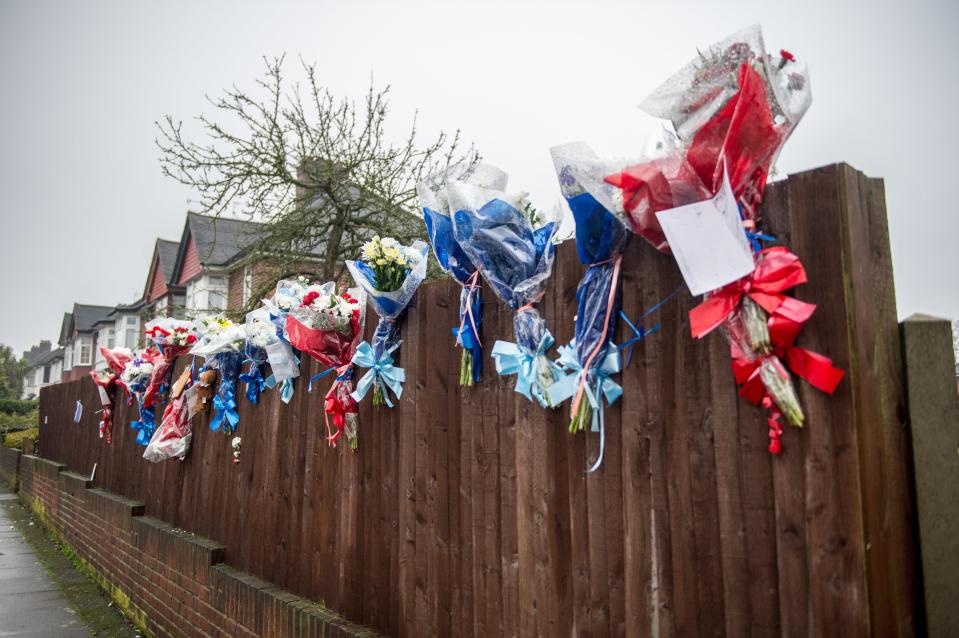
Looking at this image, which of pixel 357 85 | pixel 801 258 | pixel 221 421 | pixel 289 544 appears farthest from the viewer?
pixel 357 85

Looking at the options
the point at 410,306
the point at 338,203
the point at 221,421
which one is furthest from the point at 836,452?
the point at 338,203

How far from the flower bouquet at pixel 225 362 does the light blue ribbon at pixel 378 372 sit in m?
1.72

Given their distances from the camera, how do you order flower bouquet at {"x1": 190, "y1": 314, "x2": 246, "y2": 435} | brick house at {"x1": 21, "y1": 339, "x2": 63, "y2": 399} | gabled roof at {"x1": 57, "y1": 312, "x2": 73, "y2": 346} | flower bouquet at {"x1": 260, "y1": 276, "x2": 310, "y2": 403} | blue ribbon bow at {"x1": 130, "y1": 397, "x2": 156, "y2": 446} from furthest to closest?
brick house at {"x1": 21, "y1": 339, "x2": 63, "y2": 399}
gabled roof at {"x1": 57, "y1": 312, "x2": 73, "y2": 346}
blue ribbon bow at {"x1": 130, "y1": 397, "x2": 156, "y2": 446}
flower bouquet at {"x1": 190, "y1": 314, "x2": 246, "y2": 435}
flower bouquet at {"x1": 260, "y1": 276, "x2": 310, "y2": 403}

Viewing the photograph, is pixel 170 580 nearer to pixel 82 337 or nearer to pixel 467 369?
pixel 467 369

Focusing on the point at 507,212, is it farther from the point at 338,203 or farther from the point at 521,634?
the point at 338,203

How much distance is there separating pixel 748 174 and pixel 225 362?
13.8 feet

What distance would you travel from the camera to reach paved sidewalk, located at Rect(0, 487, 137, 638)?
20.4 ft

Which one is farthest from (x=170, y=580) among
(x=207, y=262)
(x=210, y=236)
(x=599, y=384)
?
(x=210, y=236)

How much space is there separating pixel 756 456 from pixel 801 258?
0.55 meters

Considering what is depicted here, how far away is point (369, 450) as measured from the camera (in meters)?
3.56

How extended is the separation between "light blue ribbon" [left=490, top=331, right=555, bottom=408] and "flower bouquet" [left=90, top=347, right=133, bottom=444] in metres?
6.91

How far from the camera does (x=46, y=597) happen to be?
7.27 meters

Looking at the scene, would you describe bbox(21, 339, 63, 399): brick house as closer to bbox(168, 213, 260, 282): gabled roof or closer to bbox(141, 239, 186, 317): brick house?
bbox(141, 239, 186, 317): brick house

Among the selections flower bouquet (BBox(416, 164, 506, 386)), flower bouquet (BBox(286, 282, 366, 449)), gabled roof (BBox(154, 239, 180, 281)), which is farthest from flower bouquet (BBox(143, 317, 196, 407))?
gabled roof (BBox(154, 239, 180, 281))
